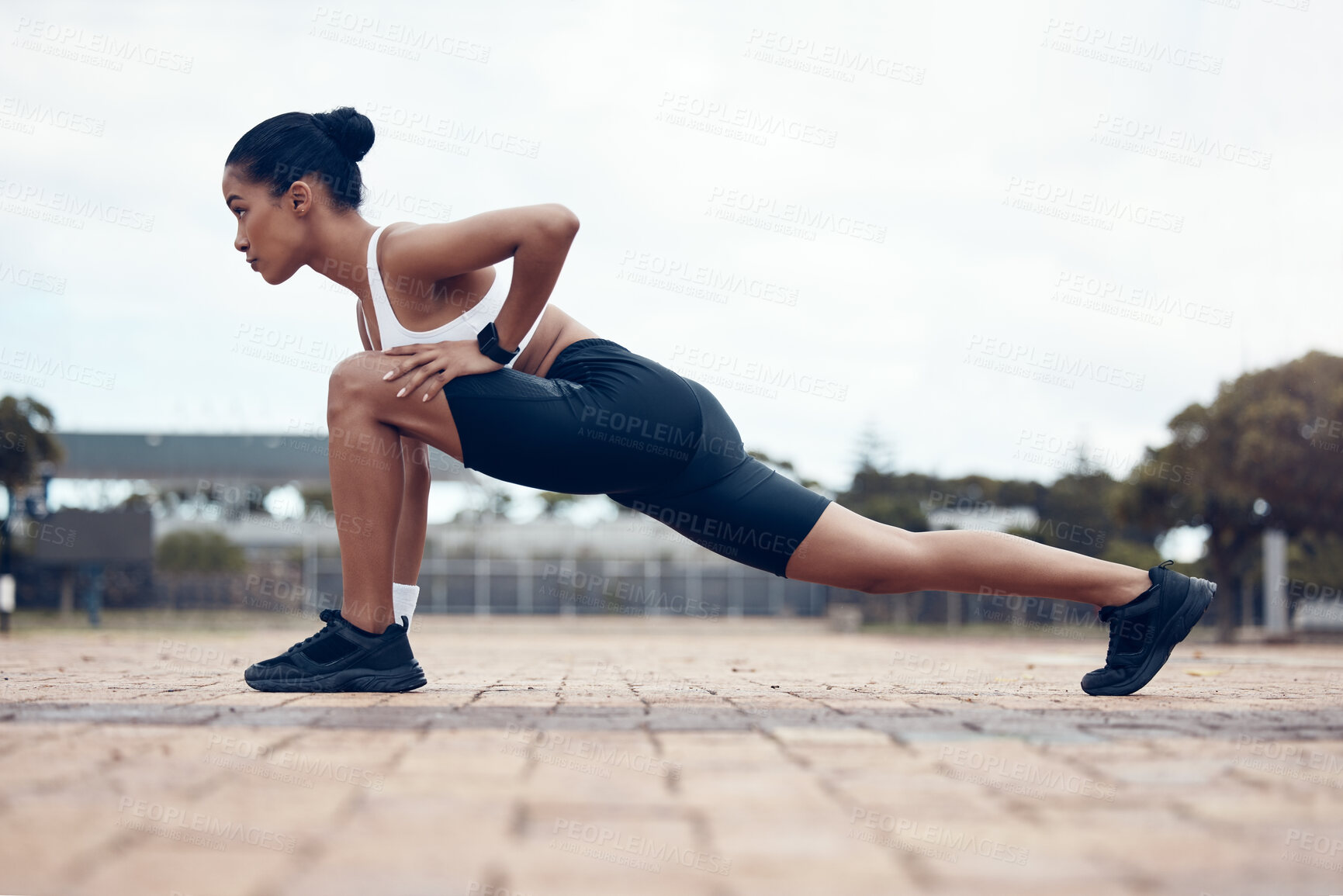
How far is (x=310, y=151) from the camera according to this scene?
126 inches

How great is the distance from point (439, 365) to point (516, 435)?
26 centimetres

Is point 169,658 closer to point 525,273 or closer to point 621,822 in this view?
point 525,273

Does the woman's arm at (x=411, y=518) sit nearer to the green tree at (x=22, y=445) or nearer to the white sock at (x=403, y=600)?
the white sock at (x=403, y=600)

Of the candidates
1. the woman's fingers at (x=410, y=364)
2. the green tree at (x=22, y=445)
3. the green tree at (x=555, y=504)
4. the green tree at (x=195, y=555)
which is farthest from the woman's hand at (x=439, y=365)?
the green tree at (x=555, y=504)

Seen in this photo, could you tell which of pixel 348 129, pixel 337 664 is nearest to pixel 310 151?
pixel 348 129

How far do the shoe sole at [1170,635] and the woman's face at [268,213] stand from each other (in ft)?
8.31

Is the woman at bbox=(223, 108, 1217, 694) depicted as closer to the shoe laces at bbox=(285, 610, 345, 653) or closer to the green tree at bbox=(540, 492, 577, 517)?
the shoe laces at bbox=(285, 610, 345, 653)

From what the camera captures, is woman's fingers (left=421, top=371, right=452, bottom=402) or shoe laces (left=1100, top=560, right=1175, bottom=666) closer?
woman's fingers (left=421, top=371, right=452, bottom=402)

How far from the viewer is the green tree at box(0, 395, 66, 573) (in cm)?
2311

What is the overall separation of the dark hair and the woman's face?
0.9 inches

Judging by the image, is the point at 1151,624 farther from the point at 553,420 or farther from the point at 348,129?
the point at 348,129

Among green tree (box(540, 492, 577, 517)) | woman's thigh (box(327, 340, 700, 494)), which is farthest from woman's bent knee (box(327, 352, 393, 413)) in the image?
green tree (box(540, 492, 577, 517))

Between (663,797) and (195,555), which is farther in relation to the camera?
(195,555)

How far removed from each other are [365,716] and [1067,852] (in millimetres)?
1569
